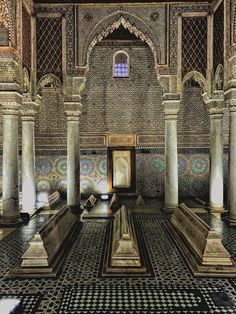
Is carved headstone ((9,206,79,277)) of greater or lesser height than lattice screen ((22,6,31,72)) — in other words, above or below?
below

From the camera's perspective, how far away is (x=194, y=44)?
752 centimetres

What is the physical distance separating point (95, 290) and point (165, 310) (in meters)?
0.93

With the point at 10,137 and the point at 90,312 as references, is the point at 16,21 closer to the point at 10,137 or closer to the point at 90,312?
the point at 10,137

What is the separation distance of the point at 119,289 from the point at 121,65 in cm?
881

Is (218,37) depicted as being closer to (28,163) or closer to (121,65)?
(121,65)

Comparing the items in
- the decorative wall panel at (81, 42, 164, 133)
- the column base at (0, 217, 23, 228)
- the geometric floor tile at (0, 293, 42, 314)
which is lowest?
the geometric floor tile at (0, 293, 42, 314)

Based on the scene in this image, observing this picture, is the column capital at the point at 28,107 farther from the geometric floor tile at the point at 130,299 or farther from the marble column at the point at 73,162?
the geometric floor tile at the point at 130,299

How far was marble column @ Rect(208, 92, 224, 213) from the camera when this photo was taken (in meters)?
7.85

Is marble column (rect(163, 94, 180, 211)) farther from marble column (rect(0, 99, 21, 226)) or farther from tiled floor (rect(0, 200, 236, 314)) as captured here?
marble column (rect(0, 99, 21, 226))

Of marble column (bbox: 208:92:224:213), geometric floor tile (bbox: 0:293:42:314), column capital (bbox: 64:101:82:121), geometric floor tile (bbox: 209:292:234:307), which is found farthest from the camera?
marble column (bbox: 208:92:224:213)

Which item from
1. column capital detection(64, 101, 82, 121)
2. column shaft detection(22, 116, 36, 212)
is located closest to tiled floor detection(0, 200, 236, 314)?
column shaft detection(22, 116, 36, 212)

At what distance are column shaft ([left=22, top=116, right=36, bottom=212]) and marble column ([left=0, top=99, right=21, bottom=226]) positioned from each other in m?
1.36

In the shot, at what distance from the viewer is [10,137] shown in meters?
6.54

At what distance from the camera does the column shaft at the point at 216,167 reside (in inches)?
310
